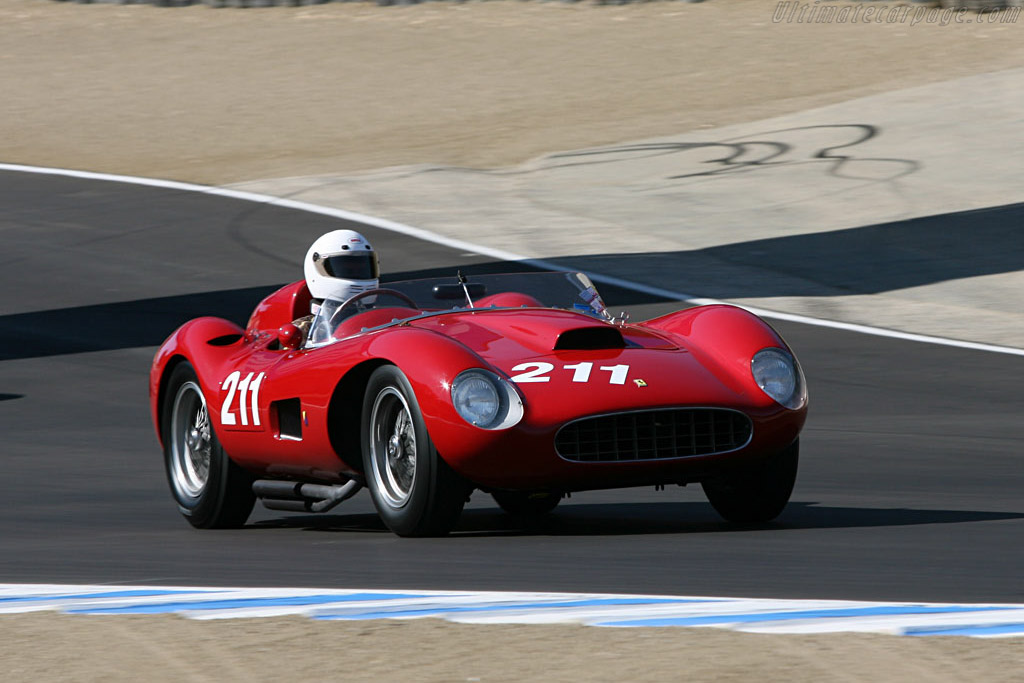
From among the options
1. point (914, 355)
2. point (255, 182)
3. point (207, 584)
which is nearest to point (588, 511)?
point (207, 584)

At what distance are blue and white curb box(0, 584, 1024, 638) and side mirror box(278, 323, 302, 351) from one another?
7.21 ft

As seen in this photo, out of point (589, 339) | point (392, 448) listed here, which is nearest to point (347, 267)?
point (392, 448)

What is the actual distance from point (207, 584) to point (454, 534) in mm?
1445

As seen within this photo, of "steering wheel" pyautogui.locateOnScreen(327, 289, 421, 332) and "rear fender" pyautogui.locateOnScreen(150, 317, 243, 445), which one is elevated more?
"steering wheel" pyautogui.locateOnScreen(327, 289, 421, 332)

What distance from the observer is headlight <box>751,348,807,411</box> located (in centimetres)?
754

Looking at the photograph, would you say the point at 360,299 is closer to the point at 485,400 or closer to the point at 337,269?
the point at 337,269

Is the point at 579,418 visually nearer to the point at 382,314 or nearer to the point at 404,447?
the point at 404,447

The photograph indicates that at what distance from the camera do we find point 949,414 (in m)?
12.4

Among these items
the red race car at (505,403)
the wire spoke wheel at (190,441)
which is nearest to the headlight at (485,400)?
the red race car at (505,403)

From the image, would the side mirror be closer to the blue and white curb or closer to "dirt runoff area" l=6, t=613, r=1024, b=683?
the blue and white curb

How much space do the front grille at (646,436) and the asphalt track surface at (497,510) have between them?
1.17ft

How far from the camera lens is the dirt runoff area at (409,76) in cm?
2873

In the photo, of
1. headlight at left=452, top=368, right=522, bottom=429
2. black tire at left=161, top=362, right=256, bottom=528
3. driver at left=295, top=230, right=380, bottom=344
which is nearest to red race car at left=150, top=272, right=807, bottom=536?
headlight at left=452, top=368, right=522, bottom=429

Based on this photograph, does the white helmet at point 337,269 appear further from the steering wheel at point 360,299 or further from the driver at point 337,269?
the steering wheel at point 360,299
